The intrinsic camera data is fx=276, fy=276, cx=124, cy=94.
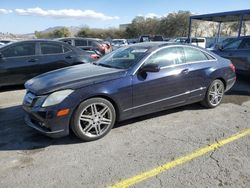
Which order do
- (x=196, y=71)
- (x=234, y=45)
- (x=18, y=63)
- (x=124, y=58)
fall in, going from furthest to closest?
(x=234, y=45), (x=18, y=63), (x=196, y=71), (x=124, y=58)

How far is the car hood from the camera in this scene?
4.06m

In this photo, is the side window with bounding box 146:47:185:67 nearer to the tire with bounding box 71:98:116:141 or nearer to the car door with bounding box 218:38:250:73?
the tire with bounding box 71:98:116:141

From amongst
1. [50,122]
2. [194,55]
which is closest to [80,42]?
[194,55]

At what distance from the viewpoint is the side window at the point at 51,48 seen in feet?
26.4

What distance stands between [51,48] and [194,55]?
14.6 ft

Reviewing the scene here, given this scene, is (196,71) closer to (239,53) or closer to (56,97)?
(56,97)

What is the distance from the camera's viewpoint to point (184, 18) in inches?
2180

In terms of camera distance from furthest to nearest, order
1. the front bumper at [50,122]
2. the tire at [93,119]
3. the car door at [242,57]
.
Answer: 1. the car door at [242,57]
2. the tire at [93,119]
3. the front bumper at [50,122]

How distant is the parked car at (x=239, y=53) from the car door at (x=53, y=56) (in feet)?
16.4

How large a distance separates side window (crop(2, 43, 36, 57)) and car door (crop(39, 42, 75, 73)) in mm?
253

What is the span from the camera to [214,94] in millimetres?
5891

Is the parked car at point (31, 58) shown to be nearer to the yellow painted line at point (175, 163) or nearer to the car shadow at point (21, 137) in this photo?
the car shadow at point (21, 137)

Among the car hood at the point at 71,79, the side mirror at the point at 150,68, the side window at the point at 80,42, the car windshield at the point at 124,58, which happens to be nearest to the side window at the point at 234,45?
the car windshield at the point at 124,58

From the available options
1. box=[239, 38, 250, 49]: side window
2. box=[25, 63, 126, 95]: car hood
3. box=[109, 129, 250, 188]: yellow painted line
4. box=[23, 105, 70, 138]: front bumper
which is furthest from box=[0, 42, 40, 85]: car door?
box=[239, 38, 250, 49]: side window
